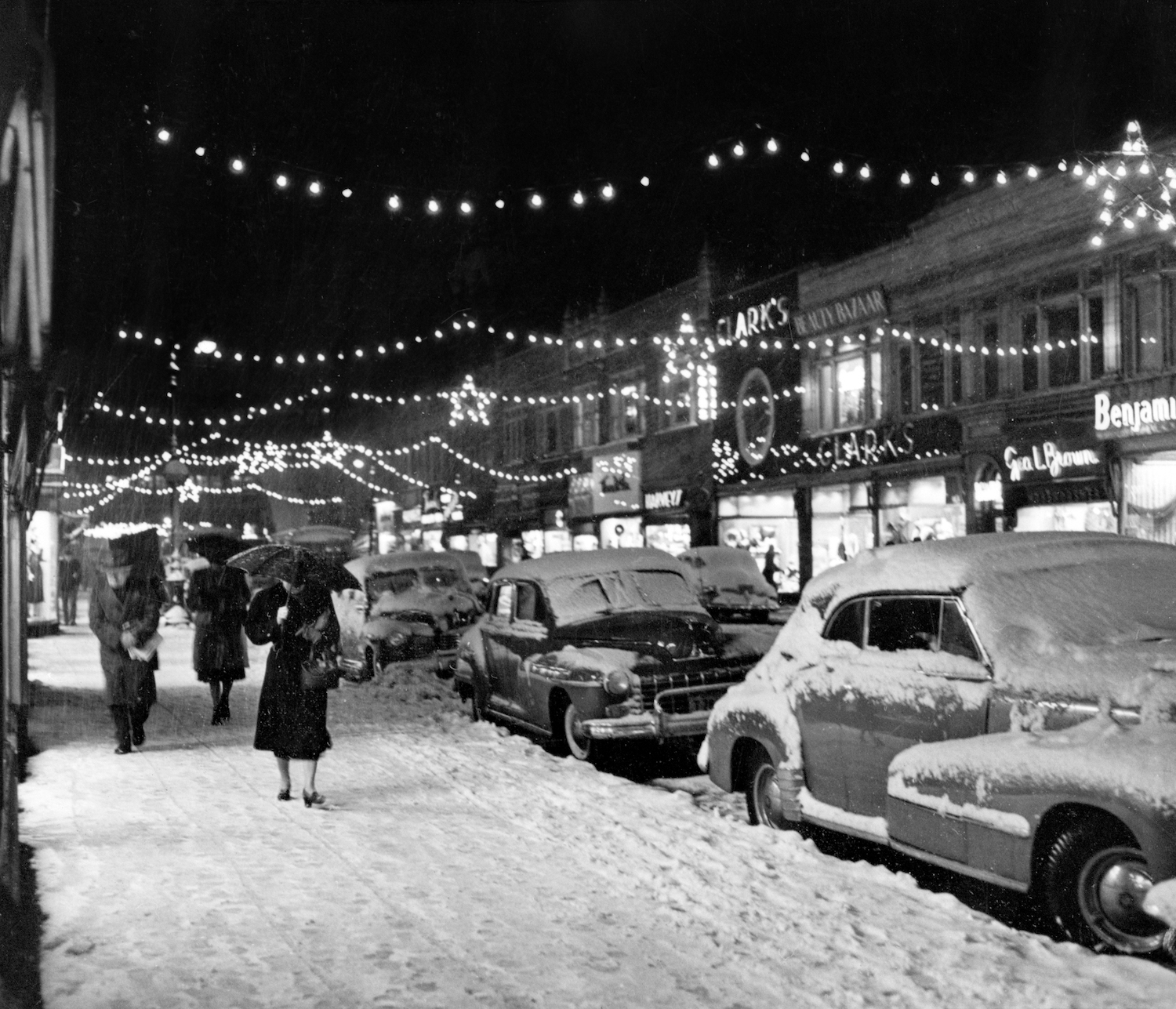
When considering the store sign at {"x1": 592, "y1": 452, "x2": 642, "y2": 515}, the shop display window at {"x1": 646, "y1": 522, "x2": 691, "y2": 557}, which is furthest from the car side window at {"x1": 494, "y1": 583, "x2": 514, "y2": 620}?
the store sign at {"x1": 592, "y1": 452, "x2": 642, "y2": 515}

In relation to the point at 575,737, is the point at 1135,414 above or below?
above

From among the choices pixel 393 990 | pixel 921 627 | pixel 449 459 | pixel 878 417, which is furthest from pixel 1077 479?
pixel 449 459

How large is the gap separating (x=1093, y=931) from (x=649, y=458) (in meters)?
35.5

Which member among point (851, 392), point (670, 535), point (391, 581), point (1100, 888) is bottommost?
point (1100, 888)

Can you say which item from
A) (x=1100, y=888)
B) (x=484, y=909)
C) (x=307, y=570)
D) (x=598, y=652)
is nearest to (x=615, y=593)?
(x=598, y=652)

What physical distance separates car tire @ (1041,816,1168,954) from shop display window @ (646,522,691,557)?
32.4 m

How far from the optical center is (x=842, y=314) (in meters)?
30.6

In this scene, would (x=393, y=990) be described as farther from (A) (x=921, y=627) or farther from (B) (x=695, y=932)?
(A) (x=921, y=627)

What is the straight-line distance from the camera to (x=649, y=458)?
4038 centimetres

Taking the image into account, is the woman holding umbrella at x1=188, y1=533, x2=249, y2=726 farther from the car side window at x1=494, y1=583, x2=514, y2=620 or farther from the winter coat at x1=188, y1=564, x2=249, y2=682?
the car side window at x1=494, y1=583, x2=514, y2=620

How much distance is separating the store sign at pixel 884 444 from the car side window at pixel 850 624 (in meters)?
21.1

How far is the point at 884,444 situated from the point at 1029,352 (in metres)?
4.50

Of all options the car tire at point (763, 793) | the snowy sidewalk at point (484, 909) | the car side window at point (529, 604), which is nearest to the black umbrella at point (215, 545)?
the car side window at point (529, 604)

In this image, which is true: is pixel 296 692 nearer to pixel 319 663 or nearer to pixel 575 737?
pixel 319 663
